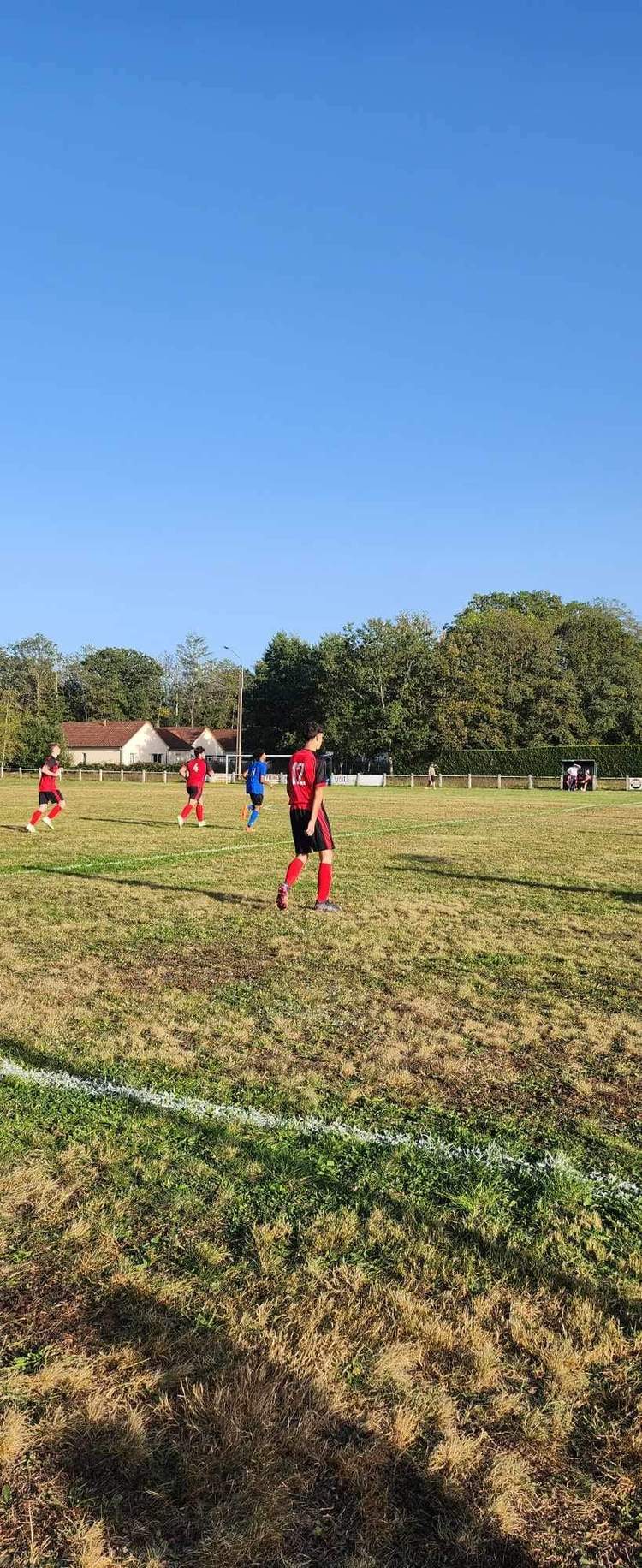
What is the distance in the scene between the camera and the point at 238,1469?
2107 millimetres

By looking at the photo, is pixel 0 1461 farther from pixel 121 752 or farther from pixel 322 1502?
pixel 121 752

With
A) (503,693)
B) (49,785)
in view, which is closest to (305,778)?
(49,785)

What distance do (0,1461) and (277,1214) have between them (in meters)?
1.29

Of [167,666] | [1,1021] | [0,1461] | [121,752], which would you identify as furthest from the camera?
[167,666]

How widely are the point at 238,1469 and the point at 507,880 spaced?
1141cm

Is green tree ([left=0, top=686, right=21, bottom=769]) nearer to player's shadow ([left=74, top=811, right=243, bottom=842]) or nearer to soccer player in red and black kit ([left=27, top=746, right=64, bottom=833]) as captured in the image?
player's shadow ([left=74, top=811, right=243, bottom=842])

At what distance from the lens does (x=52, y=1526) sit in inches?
76.4

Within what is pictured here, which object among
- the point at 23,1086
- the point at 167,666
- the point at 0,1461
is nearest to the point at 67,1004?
the point at 23,1086

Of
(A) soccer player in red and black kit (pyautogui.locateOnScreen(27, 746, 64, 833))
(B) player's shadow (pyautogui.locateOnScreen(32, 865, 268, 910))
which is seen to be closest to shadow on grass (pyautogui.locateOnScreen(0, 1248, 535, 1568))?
(B) player's shadow (pyautogui.locateOnScreen(32, 865, 268, 910))

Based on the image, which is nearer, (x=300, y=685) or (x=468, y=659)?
(x=468, y=659)

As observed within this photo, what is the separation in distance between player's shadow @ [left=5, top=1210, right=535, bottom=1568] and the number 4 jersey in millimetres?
7488

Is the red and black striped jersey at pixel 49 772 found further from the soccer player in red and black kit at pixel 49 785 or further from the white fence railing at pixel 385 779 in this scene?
the white fence railing at pixel 385 779

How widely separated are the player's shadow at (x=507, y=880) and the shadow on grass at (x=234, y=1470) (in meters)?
9.80

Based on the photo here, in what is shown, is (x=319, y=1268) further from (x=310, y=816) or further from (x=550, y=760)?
(x=550, y=760)
